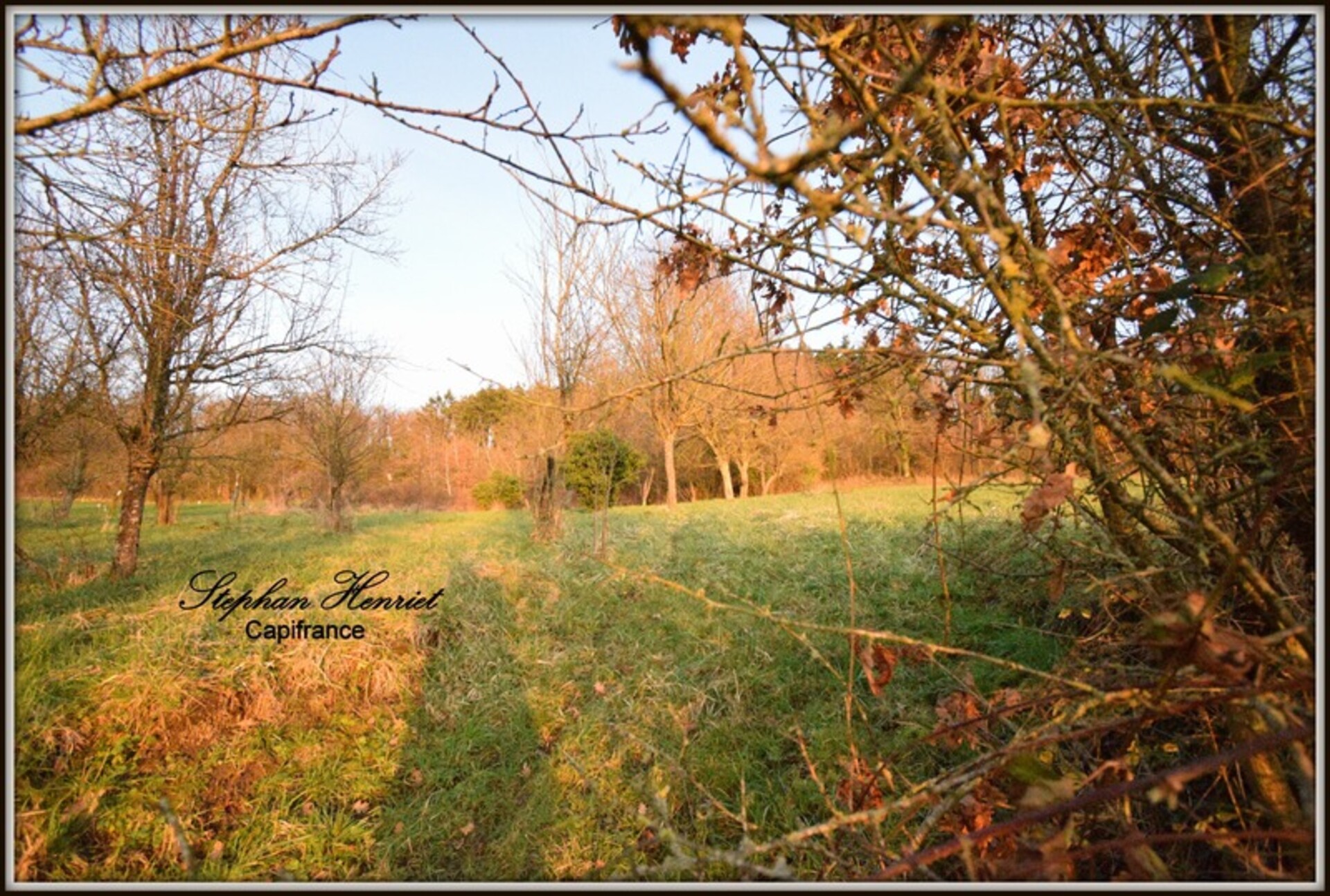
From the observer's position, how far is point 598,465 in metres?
9.45

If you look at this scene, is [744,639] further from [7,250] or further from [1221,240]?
[7,250]

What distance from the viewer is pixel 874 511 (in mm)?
9430

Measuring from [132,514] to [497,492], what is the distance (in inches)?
381

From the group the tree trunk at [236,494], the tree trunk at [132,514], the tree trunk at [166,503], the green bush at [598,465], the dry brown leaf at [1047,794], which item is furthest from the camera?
the green bush at [598,465]

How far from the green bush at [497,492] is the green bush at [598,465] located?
1.70 m

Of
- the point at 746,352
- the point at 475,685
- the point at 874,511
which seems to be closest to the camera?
the point at 746,352

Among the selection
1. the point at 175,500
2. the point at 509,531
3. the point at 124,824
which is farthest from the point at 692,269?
the point at 175,500

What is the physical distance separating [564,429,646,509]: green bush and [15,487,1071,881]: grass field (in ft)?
13.6

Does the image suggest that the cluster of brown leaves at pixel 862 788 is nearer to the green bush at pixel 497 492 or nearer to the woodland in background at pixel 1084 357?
the woodland in background at pixel 1084 357

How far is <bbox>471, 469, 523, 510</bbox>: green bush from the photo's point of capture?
13.9 meters

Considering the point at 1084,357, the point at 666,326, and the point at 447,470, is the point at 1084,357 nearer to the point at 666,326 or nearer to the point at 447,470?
the point at 666,326

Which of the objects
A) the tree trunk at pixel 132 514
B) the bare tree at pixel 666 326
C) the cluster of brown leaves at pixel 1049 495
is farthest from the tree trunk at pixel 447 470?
the cluster of brown leaves at pixel 1049 495

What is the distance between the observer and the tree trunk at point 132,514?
5062 mm

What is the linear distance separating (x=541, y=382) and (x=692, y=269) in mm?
7492
